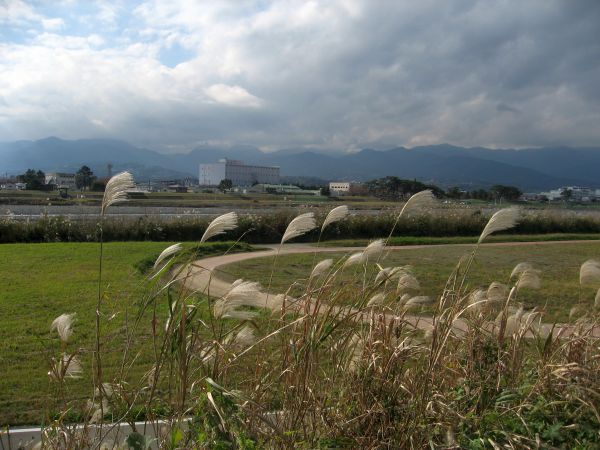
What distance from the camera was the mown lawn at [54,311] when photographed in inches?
168

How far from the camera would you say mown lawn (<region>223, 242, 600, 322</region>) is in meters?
8.42

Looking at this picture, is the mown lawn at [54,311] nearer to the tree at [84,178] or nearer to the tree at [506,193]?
the tree at [506,193]

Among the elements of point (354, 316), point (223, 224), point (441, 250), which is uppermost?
point (223, 224)

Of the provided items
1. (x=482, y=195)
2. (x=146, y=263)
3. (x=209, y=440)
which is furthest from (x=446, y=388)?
(x=482, y=195)

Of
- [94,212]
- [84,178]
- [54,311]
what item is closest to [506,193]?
[94,212]

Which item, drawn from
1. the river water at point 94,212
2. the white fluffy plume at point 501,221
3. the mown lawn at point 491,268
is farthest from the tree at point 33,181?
the white fluffy plume at point 501,221

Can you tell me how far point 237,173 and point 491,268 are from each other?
3040 inches

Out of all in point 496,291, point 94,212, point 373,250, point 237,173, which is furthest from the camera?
point 237,173

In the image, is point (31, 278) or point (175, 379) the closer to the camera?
point (175, 379)

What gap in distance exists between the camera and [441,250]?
48.3 feet

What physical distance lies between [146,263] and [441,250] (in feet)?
25.4

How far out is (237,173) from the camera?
86.9 meters

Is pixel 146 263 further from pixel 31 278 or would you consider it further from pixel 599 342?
pixel 599 342

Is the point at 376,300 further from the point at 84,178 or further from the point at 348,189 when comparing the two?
the point at 348,189
